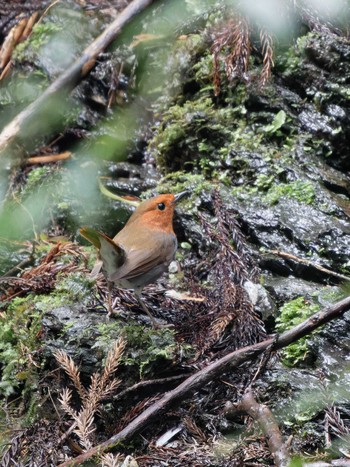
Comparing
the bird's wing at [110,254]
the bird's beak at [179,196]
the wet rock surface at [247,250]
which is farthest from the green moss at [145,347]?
the bird's beak at [179,196]

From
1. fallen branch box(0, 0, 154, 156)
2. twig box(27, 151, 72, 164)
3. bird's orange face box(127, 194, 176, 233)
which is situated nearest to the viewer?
bird's orange face box(127, 194, 176, 233)

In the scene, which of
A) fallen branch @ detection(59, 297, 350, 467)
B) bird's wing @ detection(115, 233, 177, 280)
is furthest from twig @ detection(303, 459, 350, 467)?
bird's wing @ detection(115, 233, 177, 280)

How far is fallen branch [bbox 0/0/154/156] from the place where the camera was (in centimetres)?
544

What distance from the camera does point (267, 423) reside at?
2.89m

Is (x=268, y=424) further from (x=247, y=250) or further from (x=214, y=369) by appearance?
(x=247, y=250)

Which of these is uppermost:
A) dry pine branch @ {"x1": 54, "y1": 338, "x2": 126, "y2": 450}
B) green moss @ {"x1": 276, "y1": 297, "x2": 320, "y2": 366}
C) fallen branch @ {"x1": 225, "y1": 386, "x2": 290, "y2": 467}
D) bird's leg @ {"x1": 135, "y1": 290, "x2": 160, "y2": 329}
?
dry pine branch @ {"x1": 54, "y1": 338, "x2": 126, "y2": 450}

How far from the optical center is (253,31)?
5266 millimetres

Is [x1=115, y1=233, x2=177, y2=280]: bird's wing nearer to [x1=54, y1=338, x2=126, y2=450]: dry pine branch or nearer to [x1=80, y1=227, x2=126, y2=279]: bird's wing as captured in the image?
[x1=80, y1=227, x2=126, y2=279]: bird's wing

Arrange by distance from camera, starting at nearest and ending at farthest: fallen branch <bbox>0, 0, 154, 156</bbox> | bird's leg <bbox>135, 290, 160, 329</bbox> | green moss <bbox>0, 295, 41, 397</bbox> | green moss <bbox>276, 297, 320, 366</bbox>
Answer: green moss <bbox>276, 297, 320, 366</bbox>, green moss <bbox>0, 295, 41, 397</bbox>, bird's leg <bbox>135, 290, 160, 329</bbox>, fallen branch <bbox>0, 0, 154, 156</bbox>

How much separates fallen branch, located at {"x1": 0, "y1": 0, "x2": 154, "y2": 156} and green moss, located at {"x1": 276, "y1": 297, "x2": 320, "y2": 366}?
9.37ft

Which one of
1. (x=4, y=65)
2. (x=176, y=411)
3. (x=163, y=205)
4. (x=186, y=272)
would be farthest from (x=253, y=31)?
(x=176, y=411)

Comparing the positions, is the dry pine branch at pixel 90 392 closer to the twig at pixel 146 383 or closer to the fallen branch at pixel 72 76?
the twig at pixel 146 383

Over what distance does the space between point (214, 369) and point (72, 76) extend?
3438 mm

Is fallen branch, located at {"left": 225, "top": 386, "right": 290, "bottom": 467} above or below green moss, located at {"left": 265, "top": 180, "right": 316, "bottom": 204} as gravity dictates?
above
